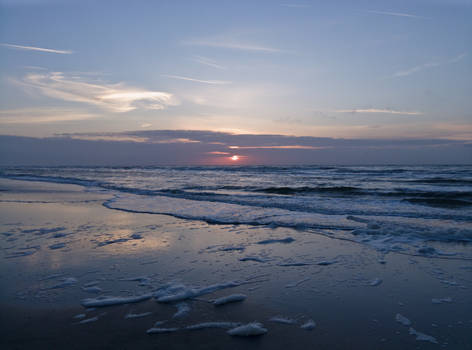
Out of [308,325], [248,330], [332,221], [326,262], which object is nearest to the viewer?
[248,330]

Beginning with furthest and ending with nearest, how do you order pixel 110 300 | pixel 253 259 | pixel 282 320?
pixel 253 259 → pixel 110 300 → pixel 282 320

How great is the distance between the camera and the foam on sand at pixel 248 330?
307 centimetres

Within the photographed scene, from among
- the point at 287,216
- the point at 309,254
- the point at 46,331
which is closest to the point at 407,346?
the point at 309,254

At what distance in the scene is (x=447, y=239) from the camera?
692 centimetres

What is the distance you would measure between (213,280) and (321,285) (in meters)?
1.57

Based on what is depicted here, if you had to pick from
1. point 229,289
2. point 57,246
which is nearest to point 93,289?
point 229,289

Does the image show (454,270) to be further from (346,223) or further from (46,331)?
(46,331)

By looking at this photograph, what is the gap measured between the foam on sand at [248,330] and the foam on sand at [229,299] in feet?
1.97

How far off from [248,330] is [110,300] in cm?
182

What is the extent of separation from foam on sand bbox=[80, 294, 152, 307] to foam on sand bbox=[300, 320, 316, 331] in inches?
77.2

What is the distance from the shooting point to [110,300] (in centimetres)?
376

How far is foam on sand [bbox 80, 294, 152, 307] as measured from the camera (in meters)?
3.67

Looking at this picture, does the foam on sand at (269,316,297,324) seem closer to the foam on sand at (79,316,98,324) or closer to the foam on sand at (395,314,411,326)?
the foam on sand at (395,314,411,326)

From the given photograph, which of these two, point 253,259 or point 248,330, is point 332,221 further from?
point 248,330
